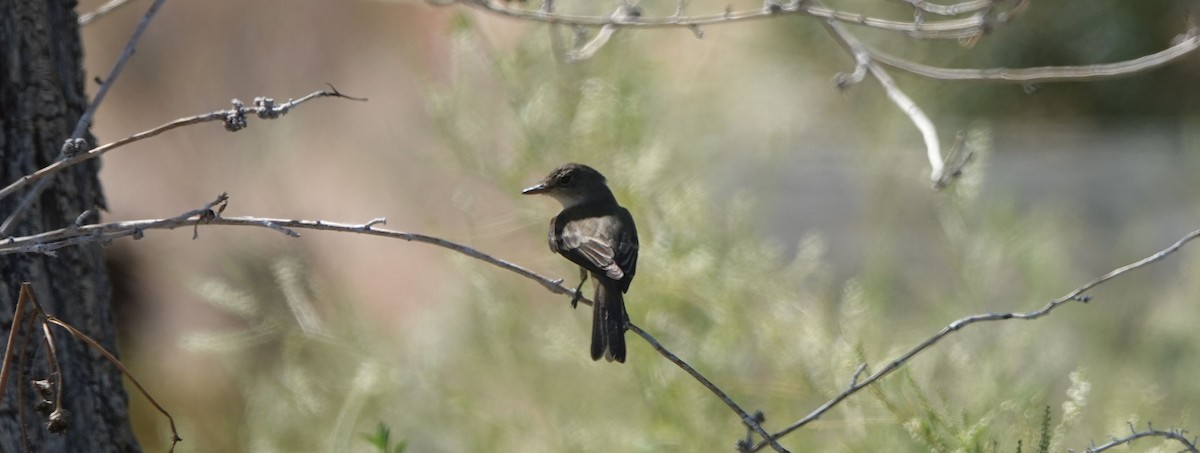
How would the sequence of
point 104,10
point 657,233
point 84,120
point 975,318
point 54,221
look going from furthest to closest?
point 657,233, point 104,10, point 54,221, point 84,120, point 975,318

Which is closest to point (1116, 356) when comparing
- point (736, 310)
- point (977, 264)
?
point (977, 264)

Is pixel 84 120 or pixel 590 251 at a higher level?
pixel 84 120

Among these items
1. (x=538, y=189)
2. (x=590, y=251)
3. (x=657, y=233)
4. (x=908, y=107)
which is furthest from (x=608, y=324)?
(x=657, y=233)

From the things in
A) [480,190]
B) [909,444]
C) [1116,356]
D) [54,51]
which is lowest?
[1116,356]

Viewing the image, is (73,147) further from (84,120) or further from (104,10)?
(104,10)

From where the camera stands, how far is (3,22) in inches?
109

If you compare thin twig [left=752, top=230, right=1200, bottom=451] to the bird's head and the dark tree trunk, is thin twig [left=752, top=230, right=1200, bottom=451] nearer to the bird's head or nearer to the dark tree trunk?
the dark tree trunk

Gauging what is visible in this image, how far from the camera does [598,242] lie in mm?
3625

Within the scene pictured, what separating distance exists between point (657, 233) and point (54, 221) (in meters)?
2.28

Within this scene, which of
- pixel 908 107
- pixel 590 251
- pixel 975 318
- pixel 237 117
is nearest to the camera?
pixel 237 117

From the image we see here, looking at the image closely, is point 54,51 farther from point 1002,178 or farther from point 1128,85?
point 1128,85

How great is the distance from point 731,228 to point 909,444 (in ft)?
3.56

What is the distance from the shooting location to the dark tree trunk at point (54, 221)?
107 inches

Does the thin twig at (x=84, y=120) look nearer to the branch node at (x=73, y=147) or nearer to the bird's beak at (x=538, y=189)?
the branch node at (x=73, y=147)
